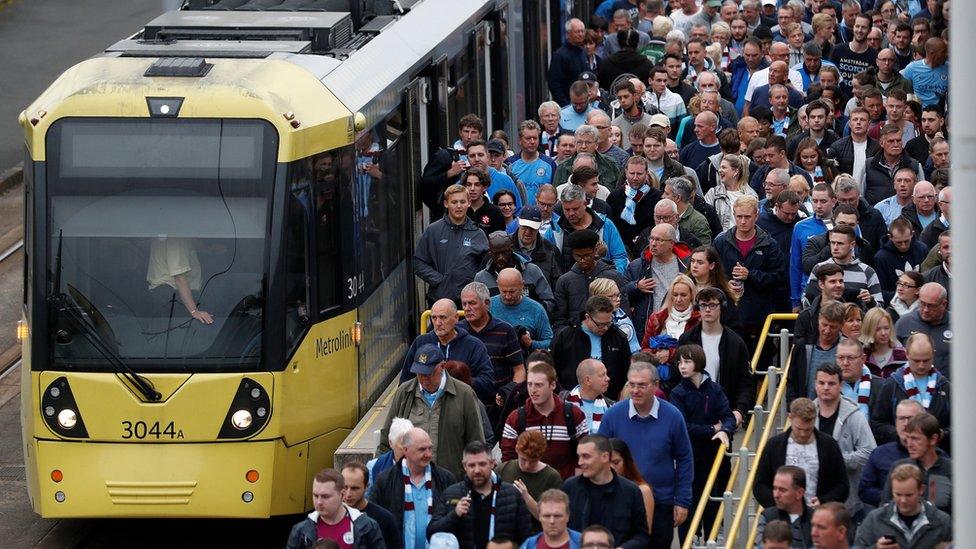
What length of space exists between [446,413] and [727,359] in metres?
1.84

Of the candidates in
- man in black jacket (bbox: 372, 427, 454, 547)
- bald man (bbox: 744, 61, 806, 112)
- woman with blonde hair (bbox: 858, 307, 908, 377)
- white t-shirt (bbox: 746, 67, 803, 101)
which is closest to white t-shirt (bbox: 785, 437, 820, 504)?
woman with blonde hair (bbox: 858, 307, 908, 377)

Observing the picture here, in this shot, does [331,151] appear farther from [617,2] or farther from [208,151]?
[617,2]

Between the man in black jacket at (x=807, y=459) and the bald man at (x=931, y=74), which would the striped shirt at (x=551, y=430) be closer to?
the man in black jacket at (x=807, y=459)

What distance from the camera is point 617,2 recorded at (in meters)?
25.1

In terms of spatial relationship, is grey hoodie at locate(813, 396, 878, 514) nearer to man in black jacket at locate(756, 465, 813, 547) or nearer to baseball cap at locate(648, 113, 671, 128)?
man in black jacket at locate(756, 465, 813, 547)

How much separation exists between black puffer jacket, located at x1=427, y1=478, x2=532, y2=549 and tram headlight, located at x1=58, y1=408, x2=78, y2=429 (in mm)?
2971

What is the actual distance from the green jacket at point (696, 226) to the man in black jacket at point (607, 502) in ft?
14.0

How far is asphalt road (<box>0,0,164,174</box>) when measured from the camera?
87.9ft

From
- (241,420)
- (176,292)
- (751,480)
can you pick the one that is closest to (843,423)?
(751,480)

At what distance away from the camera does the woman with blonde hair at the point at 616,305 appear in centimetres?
1269

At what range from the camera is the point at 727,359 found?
12.2 meters

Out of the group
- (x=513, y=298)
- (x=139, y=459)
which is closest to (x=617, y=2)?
(x=513, y=298)

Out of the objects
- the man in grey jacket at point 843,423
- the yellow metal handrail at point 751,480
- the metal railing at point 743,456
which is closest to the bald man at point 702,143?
the metal railing at point 743,456

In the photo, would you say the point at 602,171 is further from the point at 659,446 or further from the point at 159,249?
the point at 659,446
